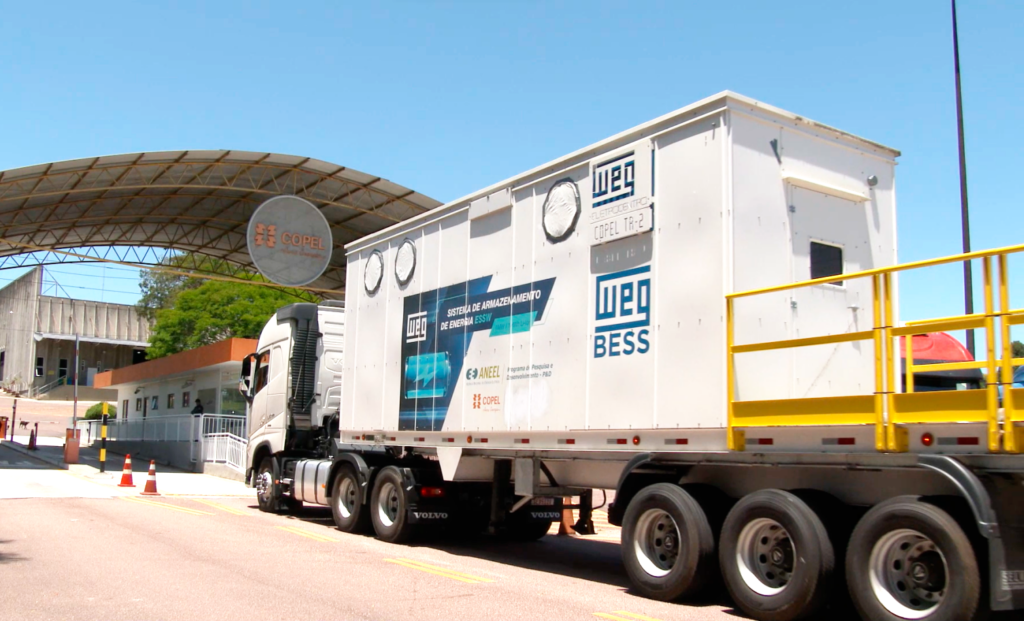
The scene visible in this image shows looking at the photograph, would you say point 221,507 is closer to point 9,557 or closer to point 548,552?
point 9,557

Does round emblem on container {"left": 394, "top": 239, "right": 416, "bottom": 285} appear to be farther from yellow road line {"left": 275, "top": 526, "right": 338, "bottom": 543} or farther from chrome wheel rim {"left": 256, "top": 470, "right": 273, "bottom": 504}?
chrome wheel rim {"left": 256, "top": 470, "right": 273, "bottom": 504}

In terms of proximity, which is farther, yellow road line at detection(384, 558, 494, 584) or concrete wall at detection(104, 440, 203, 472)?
concrete wall at detection(104, 440, 203, 472)

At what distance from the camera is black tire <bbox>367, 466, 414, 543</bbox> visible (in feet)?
38.7

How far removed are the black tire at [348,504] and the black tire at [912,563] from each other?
787cm

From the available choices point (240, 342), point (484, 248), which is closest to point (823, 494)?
point (484, 248)

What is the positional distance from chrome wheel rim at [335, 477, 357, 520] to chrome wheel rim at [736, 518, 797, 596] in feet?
23.7

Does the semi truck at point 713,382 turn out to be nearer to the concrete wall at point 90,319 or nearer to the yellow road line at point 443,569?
the yellow road line at point 443,569

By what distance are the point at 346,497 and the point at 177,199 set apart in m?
22.0

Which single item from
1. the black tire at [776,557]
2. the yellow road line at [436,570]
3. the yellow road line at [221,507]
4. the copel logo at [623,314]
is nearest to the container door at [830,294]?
the black tire at [776,557]

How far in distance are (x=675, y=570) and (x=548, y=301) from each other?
3.24m

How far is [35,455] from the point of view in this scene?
31.8 meters

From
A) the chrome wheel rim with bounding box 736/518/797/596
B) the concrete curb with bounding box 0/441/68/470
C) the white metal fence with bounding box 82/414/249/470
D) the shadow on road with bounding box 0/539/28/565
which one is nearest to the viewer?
the chrome wheel rim with bounding box 736/518/797/596

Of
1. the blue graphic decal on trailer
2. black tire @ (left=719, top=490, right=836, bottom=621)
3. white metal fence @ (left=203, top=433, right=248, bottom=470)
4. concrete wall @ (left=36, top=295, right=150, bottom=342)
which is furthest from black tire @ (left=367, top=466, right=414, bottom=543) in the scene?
concrete wall @ (left=36, top=295, right=150, bottom=342)

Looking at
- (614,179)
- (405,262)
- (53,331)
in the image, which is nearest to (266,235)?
(405,262)
